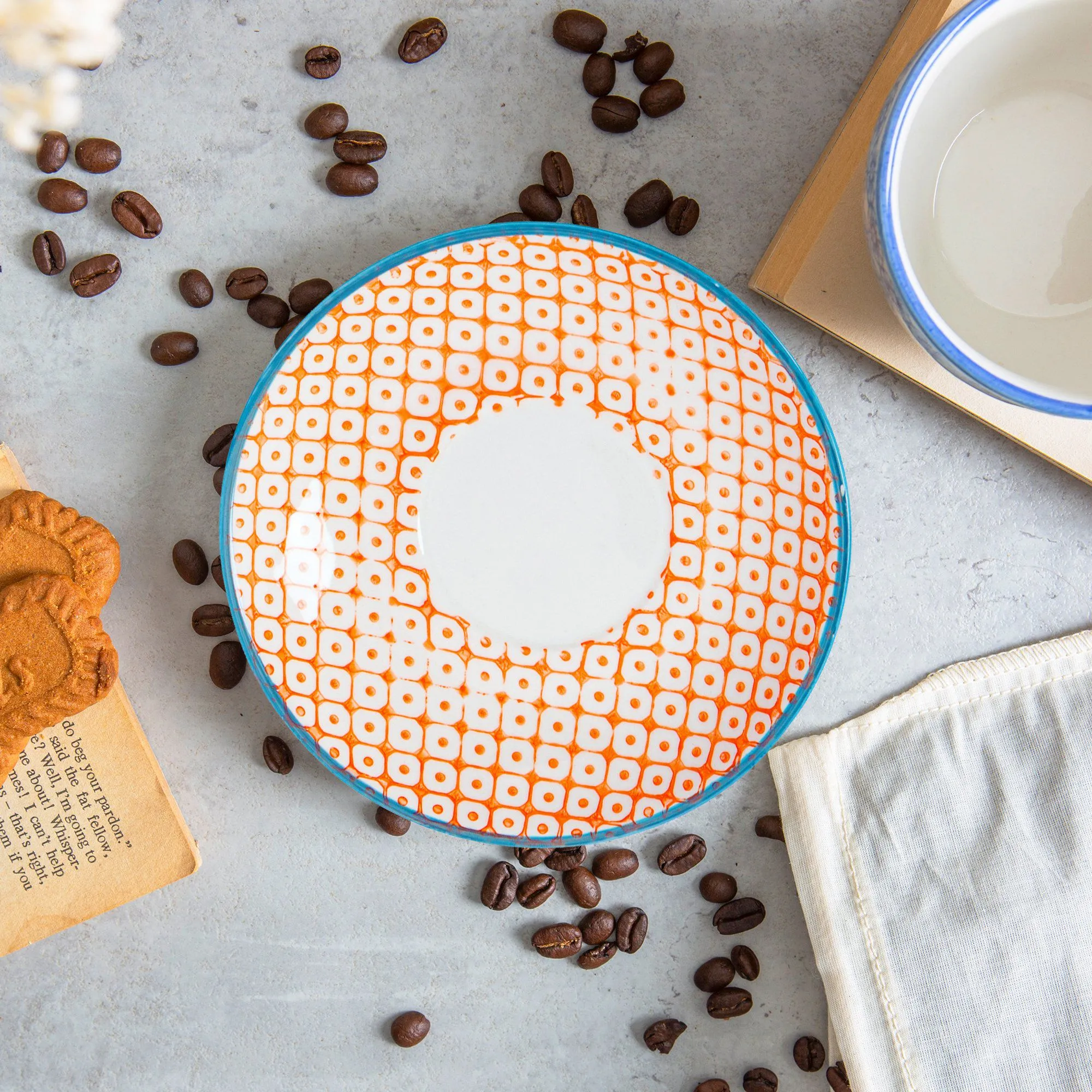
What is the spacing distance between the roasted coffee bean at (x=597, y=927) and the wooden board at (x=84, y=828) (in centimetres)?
43

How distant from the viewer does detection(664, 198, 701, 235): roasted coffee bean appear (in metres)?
0.95

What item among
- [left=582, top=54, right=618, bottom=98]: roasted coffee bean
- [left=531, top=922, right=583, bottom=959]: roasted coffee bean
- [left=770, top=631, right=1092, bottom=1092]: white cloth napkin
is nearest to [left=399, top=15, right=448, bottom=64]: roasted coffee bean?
[left=582, top=54, right=618, bottom=98]: roasted coffee bean

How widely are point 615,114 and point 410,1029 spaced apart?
1.00 metres

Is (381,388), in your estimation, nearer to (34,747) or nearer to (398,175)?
(398,175)

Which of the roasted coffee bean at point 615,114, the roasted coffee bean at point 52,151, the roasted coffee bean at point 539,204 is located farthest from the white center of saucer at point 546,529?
the roasted coffee bean at point 52,151

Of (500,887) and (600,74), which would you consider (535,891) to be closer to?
(500,887)

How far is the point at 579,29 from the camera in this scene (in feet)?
3.04

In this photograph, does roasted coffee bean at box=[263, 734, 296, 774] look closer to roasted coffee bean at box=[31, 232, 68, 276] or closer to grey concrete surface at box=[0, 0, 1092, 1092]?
grey concrete surface at box=[0, 0, 1092, 1092]

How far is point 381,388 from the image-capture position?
33.4 inches

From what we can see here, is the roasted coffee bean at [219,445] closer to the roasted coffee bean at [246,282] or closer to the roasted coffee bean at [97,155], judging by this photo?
the roasted coffee bean at [246,282]

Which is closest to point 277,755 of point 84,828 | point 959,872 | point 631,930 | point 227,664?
point 227,664

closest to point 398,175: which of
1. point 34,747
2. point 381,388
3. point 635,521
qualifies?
point 381,388

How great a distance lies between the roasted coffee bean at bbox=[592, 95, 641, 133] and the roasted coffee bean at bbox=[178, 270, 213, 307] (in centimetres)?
44

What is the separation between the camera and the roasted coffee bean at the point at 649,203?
0.94 meters
